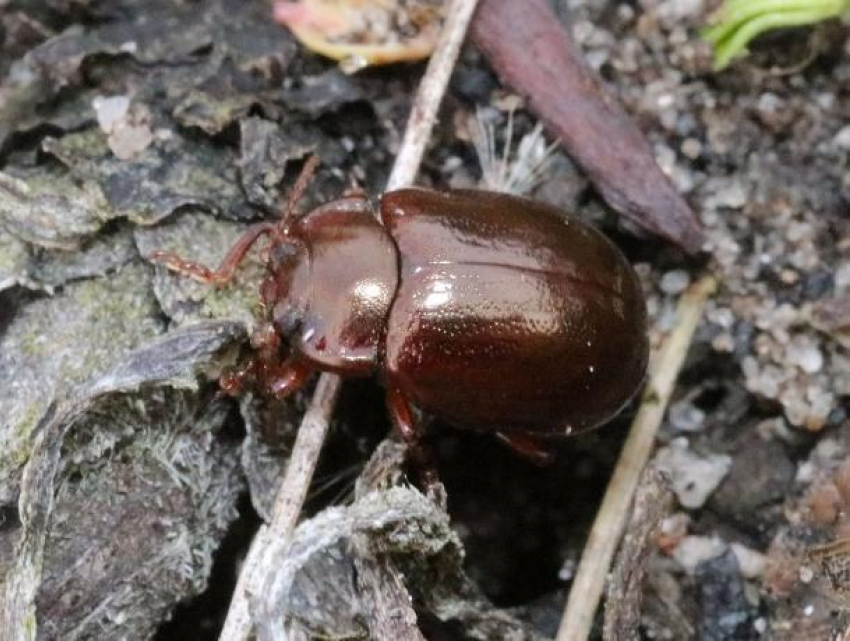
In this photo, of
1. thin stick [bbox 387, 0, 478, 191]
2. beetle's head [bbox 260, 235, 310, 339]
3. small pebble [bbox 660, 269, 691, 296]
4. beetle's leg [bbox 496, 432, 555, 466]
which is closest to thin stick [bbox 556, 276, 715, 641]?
small pebble [bbox 660, 269, 691, 296]

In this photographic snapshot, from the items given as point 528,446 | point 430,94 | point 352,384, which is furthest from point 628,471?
point 430,94

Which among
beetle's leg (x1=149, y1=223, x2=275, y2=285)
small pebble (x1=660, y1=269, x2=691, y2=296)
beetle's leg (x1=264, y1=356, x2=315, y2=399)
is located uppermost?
beetle's leg (x1=149, y1=223, x2=275, y2=285)

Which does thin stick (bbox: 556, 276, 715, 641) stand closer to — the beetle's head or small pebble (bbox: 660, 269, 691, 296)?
small pebble (bbox: 660, 269, 691, 296)

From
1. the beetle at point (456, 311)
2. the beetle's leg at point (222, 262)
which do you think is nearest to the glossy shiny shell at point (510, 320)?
the beetle at point (456, 311)

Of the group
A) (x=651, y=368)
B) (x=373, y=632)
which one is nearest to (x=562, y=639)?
(x=373, y=632)

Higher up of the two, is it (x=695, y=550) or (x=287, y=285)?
(x=287, y=285)

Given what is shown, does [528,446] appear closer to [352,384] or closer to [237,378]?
[352,384]

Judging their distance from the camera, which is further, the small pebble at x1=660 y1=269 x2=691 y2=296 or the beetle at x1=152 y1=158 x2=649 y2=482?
the small pebble at x1=660 y1=269 x2=691 y2=296
